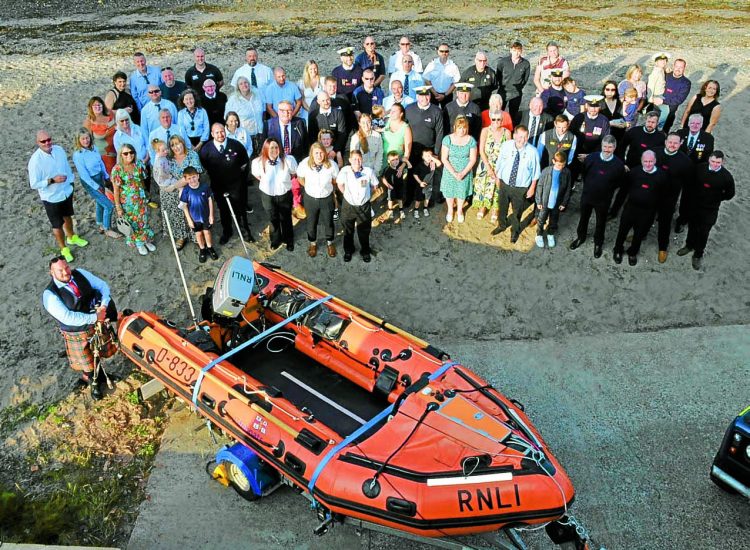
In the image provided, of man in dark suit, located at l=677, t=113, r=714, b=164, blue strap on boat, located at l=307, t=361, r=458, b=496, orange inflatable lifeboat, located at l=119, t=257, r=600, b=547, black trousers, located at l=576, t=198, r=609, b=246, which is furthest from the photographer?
man in dark suit, located at l=677, t=113, r=714, b=164

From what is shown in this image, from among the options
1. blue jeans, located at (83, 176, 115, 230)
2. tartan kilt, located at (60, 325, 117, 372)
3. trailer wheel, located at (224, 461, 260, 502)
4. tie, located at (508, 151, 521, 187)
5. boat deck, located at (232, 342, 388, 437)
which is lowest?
trailer wheel, located at (224, 461, 260, 502)

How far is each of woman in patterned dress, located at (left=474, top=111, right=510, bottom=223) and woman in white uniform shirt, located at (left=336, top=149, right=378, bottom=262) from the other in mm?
1575

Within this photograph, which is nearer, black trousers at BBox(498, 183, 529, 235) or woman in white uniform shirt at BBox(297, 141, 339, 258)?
woman in white uniform shirt at BBox(297, 141, 339, 258)

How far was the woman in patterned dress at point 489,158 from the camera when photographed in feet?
27.2

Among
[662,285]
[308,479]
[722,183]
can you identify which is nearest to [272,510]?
[308,479]

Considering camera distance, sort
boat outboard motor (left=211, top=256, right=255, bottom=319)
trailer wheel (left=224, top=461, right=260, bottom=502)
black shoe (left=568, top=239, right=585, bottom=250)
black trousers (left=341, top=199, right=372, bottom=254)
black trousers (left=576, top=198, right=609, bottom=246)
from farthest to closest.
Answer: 1. black shoe (left=568, top=239, right=585, bottom=250)
2. black trousers (left=576, top=198, right=609, bottom=246)
3. black trousers (left=341, top=199, right=372, bottom=254)
4. boat outboard motor (left=211, top=256, right=255, bottom=319)
5. trailer wheel (left=224, top=461, right=260, bottom=502)

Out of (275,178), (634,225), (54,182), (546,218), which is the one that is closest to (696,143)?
(634,225)

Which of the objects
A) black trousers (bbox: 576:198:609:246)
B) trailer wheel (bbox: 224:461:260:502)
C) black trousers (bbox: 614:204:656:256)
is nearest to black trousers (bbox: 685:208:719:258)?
black trousers (bbox: 614:204:656:256)

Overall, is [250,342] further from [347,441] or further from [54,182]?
[54,182]

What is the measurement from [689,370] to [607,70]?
8315mm

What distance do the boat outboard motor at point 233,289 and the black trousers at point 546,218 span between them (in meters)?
3.87

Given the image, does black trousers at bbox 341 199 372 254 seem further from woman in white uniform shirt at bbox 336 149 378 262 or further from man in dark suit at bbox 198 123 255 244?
man in dark suit at bbox 198 123 255 244

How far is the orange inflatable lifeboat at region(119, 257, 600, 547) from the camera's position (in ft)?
14.7

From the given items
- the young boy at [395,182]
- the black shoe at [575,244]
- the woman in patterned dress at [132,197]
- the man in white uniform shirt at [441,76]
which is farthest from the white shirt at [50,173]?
the black shoe at [575,244]
